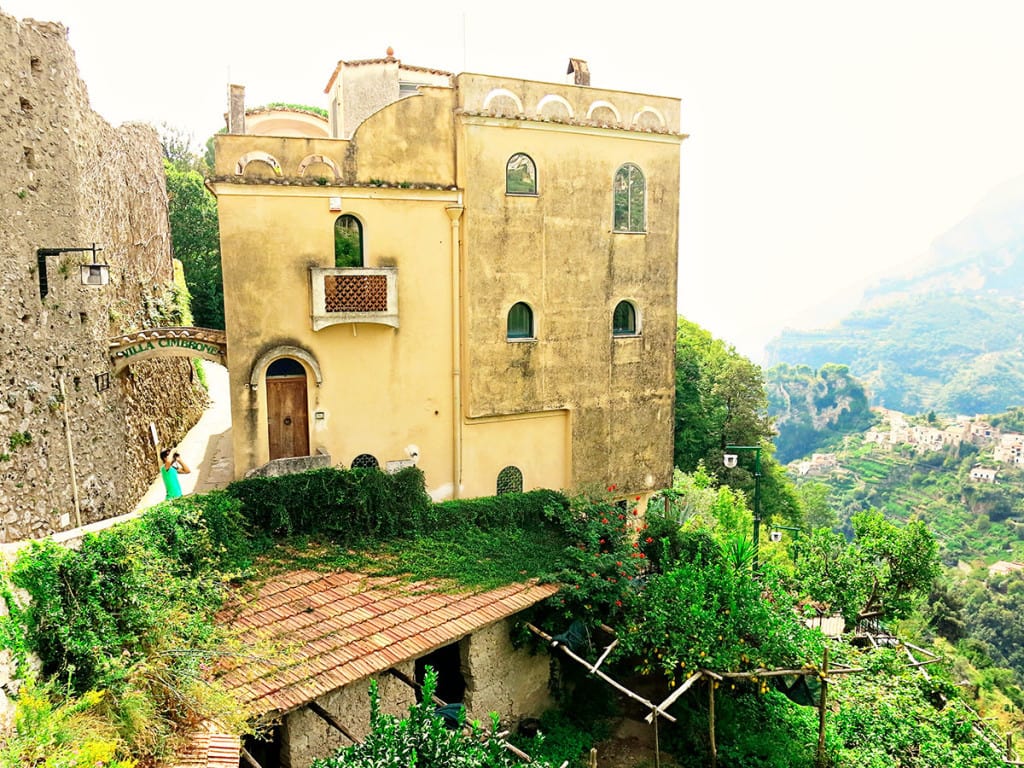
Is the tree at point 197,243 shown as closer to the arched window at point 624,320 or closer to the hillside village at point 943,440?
the arched window at point 624,320

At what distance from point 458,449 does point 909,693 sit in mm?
11575

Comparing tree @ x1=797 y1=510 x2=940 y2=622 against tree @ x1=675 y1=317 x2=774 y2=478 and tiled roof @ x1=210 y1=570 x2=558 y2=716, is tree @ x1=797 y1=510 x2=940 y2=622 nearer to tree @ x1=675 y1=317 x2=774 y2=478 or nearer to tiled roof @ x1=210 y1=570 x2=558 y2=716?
tiled roof @ x1=210 y1=570 x2=558 y2=716

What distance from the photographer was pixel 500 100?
680 inches

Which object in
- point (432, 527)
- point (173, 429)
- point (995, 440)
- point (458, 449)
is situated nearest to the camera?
point (432, 527)

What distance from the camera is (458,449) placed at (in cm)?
1802

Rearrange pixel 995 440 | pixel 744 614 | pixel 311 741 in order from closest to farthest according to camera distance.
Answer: pixel 311 741, pixel 744 614, pixel 995 440

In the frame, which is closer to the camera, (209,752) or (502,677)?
(209,752)

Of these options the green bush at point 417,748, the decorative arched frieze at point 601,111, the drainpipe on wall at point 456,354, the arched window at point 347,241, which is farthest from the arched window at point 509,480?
the green bush at point 417,748

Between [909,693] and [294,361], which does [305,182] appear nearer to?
[294,361]

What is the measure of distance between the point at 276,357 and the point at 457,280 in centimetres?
448

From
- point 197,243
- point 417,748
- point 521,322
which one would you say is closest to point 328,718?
point 417,748

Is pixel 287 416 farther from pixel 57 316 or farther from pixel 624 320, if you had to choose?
pixel 624 320

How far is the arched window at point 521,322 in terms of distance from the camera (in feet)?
59.8

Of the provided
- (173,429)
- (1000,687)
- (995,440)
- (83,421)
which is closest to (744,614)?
(83,421)
